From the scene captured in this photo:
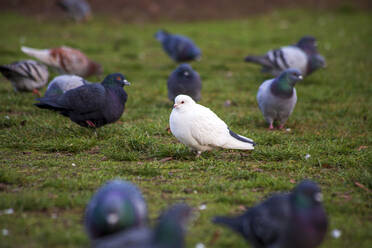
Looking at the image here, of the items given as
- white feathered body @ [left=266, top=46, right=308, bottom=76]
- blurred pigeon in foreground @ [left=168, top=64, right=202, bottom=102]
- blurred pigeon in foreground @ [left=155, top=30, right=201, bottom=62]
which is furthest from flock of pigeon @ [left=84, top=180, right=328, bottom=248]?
blurred pigeon in foreground @ [left=155, top=30, right=201, bottom=62]

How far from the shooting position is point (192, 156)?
4.65 m

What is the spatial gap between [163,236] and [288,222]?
32.3 inches

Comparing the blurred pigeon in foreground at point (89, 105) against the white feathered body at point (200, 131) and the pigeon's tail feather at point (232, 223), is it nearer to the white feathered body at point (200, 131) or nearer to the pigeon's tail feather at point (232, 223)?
the white feathered body at point (200, 131)

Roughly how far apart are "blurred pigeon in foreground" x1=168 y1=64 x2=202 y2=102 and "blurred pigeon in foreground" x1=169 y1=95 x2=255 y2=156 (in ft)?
6.42

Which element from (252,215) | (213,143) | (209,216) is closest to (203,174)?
(213,143)

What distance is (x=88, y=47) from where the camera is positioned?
1099 cm

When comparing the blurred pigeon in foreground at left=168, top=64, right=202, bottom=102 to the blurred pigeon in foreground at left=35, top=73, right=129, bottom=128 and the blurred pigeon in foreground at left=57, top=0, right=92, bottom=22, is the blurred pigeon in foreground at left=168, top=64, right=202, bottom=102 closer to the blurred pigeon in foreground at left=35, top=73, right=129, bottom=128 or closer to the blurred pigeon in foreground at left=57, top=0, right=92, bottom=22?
the blurred pigeon in foreground at left=35, top=73, right=129, bottom=128

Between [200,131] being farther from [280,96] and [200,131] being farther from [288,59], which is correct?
[288,59]

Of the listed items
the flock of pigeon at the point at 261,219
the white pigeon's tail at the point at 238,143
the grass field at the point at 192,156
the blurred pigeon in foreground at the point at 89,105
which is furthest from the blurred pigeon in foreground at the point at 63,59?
the flock of pigeon at the point at 261,219

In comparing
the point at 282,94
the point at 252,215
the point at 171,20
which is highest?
the point at 171,20

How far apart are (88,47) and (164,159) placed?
23.9ft

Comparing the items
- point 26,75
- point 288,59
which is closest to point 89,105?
point 26,75

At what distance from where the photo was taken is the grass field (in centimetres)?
316

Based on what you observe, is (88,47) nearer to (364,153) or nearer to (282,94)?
(282,94)
